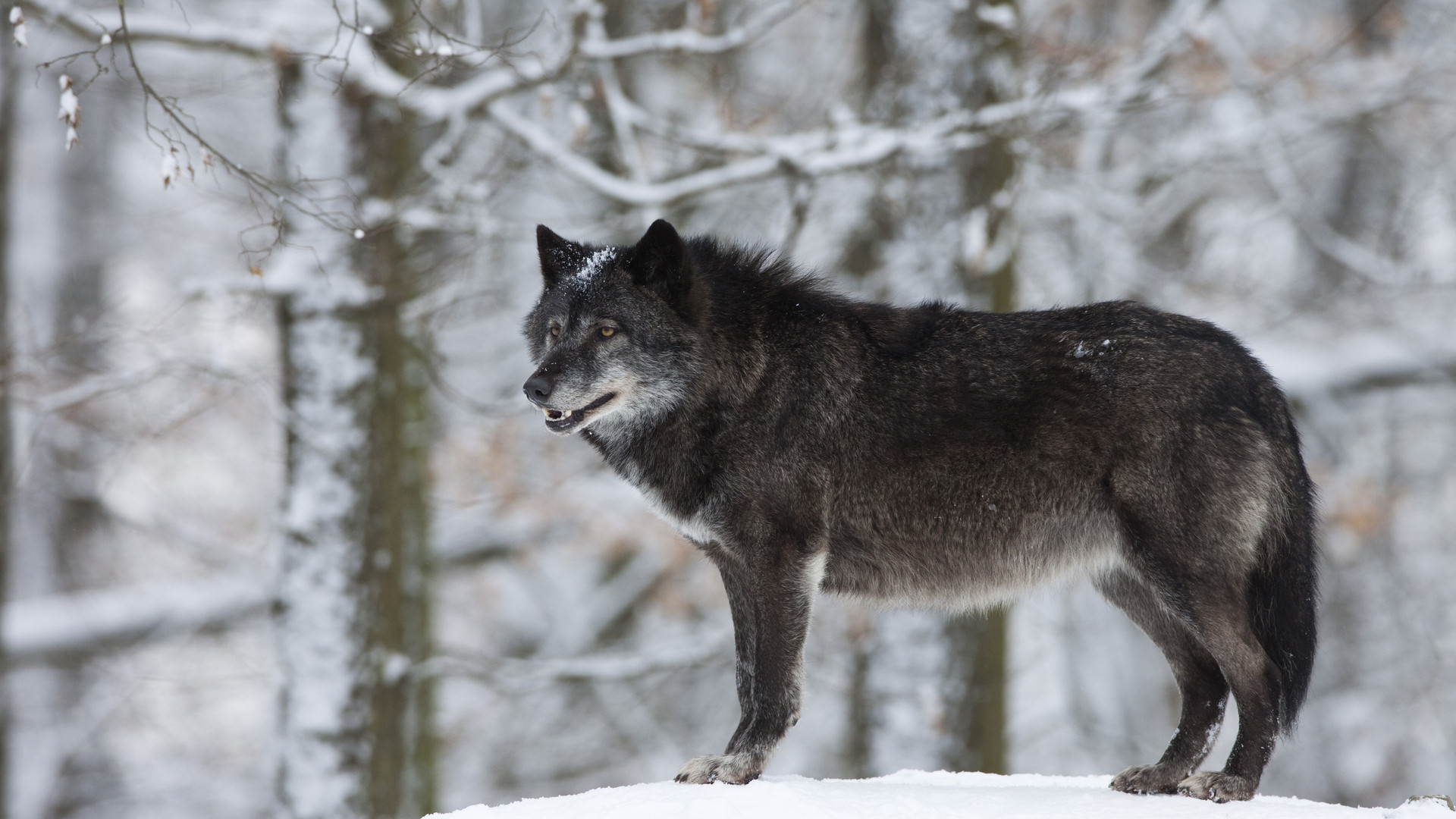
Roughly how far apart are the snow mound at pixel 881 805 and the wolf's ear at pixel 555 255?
206cm

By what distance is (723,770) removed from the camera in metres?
4.11

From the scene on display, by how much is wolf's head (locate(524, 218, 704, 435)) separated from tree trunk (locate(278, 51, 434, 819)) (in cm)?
274

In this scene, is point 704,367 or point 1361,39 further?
point 1361,39

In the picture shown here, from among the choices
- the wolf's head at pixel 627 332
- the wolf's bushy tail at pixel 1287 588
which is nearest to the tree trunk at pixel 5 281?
the wolf's head at pixel 627 332

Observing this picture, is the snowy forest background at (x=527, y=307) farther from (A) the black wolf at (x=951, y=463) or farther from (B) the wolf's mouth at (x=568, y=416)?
(A) the black wolf at (x=951, y=463)

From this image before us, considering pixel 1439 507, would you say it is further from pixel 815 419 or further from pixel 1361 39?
pixel 815 419

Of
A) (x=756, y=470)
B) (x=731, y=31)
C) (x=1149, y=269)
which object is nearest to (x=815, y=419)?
(x=756, y=470)

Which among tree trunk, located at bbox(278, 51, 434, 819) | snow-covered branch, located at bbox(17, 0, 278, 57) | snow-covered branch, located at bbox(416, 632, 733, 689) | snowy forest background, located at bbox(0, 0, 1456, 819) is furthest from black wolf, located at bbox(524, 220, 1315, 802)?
snow-covered branch, located at bbox(416, 632, 733, 689)

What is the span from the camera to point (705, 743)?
515 inches

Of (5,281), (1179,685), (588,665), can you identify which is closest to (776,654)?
(1179,685)

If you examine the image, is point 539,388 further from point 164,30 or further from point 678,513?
point 164,30

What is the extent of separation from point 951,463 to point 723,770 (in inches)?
54.6

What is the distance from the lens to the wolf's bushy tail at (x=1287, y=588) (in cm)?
426

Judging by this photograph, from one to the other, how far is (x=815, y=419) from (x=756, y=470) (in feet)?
1.03
